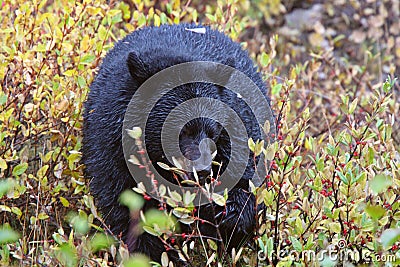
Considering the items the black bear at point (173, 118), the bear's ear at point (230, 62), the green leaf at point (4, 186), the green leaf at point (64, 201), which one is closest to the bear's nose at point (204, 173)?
the black bear at point (173, 118)

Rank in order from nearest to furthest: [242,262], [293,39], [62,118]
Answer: [242,262] → [62,118] → [293,39]

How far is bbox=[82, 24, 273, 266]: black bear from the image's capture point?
3.70 metres

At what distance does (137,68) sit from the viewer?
371 cm

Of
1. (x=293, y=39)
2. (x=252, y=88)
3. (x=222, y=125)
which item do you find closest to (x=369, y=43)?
(x=293, y=39)

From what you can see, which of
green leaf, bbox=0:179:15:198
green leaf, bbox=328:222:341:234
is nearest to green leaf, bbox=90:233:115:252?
green leaf, bbox=0:179:15:198

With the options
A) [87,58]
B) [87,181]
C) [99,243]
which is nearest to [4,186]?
[99,243]

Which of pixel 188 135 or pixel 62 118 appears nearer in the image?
pixel 188 135

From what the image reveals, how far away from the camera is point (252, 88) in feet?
13.8

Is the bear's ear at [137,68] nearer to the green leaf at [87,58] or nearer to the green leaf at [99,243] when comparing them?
the green leaf at [87,58]

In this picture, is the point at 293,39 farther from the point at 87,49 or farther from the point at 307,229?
the point at 307,229

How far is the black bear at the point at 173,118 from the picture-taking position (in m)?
3.70

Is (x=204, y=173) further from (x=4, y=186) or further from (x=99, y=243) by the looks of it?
(x=4, y=186)

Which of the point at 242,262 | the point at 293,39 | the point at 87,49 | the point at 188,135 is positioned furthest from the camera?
the point at 293,39

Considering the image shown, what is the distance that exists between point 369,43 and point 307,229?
5.39m
